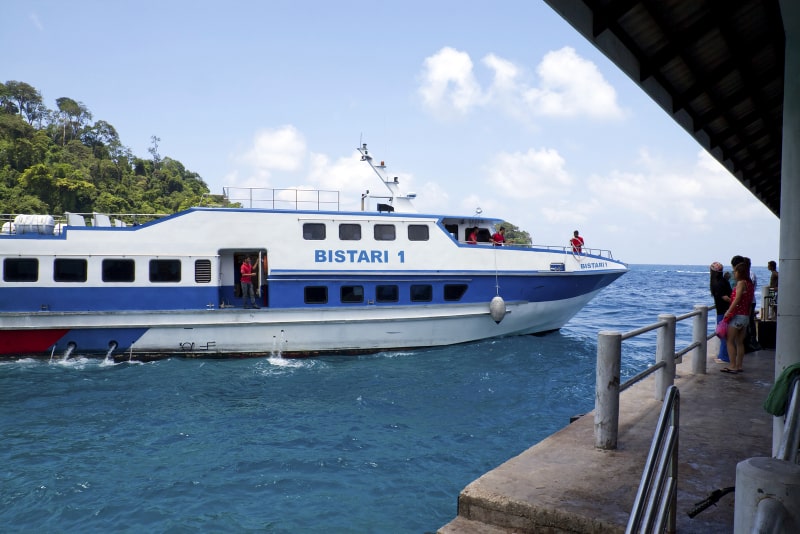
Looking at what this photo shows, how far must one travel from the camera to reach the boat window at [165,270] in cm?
1459

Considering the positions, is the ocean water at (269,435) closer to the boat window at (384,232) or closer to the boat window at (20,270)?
the boat window at (20,270)

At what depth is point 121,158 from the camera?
93000 millimetres

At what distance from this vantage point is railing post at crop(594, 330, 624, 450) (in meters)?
4.79

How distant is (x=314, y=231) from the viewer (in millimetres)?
15336

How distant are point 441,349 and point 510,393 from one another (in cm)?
444

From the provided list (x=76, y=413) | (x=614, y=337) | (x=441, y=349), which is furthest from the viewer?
(x=441, y=349)

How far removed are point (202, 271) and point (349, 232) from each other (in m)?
4.21

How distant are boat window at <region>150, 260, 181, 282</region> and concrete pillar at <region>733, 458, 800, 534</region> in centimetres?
1472

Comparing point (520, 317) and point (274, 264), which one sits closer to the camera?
point (274, 264)

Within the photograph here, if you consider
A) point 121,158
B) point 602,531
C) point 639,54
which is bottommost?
point 602,531

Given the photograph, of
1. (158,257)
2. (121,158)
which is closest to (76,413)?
(158,257)

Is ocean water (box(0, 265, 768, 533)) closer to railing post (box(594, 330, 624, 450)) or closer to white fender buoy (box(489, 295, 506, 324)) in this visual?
white fender buoy (box(489, 295, 506, 324))

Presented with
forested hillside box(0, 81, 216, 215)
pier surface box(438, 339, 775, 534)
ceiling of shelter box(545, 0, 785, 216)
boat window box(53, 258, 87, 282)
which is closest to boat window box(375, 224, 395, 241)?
boat window box(53, 258, 87, 282)

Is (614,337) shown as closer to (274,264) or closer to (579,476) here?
(579,476)
